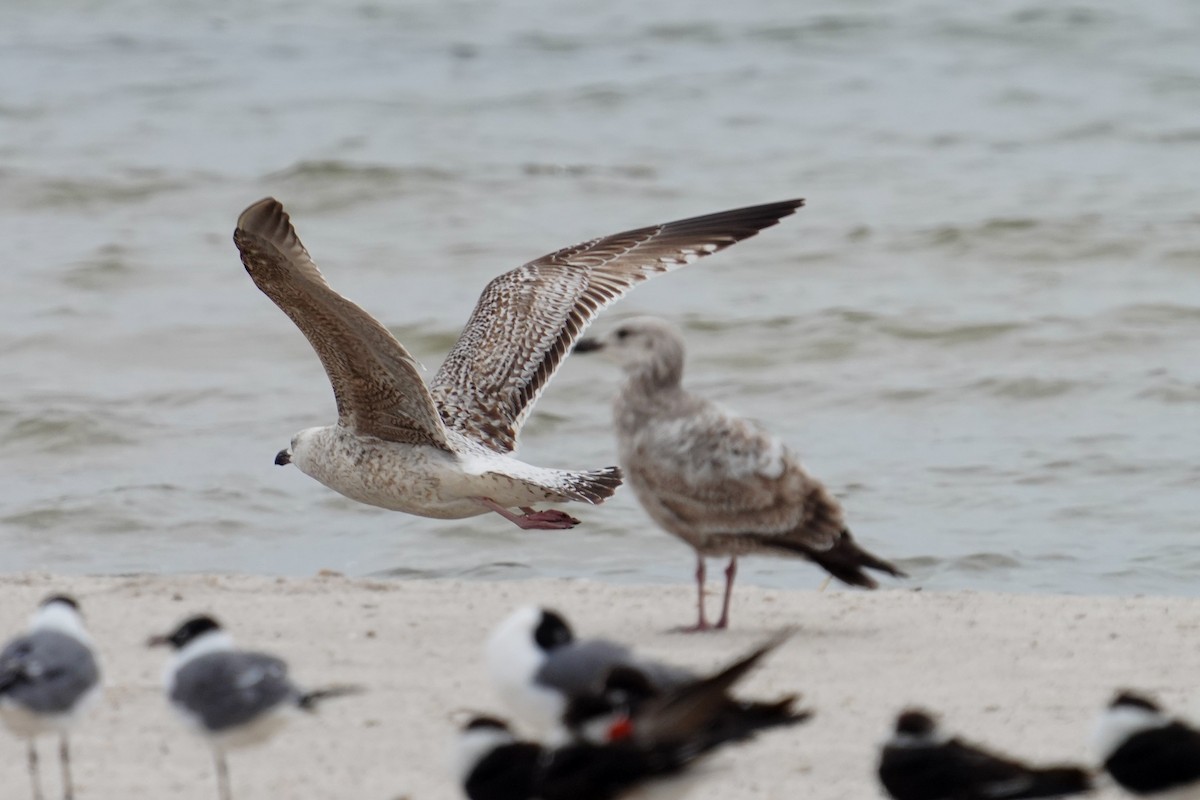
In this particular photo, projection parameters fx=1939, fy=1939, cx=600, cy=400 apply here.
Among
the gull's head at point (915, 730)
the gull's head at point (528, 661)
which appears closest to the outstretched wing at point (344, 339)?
the gull's head at point (528, 661)

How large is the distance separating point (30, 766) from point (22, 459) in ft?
18.8

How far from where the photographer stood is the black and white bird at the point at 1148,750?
3.85m

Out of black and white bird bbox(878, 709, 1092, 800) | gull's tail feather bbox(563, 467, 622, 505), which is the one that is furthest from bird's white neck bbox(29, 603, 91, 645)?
gull's tail feather bbox(563, 467, 622, 505)

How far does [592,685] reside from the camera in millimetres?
4004

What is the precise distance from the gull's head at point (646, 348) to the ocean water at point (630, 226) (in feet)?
7.07

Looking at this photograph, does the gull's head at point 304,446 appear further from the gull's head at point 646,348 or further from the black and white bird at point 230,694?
the black and white bird at point 230,694

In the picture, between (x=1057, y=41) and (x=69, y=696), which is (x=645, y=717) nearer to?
(x=69, y=696)

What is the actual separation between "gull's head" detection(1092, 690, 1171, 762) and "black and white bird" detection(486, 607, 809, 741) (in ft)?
2.07

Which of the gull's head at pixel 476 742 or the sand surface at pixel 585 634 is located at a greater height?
the gull's head at pixel 476 742

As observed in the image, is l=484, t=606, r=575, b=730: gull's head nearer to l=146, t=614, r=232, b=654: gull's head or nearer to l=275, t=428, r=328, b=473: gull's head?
l=146, t=614, r=232, b=654: gull's head

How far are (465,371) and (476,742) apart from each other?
521cm

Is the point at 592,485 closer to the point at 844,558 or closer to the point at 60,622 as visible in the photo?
the point at 844,558

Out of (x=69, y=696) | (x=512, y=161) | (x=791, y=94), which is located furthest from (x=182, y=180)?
(x=69, y=696)

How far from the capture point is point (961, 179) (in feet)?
52.9
